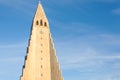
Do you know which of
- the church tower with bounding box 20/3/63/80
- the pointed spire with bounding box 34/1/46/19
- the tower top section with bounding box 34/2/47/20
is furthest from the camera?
the pointed spire with bounding box 34/1/46/19

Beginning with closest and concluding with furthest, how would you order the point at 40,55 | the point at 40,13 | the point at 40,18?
1. the point at 40,55
2. the point at 40,18
3. the point at 40,13

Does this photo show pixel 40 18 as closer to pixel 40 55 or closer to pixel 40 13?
pixel 40 13

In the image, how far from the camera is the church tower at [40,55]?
92000 mm

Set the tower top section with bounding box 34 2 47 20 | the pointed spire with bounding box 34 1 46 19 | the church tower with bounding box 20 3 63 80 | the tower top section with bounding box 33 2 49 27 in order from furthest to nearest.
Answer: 1. the pointed spire with bounding box 34 1 46 19
2. the tower top section with bounding box 34 2 47 20
3. the tower top section with bounding box 33 2 49 27
4. the church tower with bounding box 20 3 63 80

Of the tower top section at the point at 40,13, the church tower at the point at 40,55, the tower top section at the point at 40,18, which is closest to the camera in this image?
the church tower at the point at 40,55

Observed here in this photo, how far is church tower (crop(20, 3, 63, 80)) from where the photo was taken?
9200cm

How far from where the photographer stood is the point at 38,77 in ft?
300

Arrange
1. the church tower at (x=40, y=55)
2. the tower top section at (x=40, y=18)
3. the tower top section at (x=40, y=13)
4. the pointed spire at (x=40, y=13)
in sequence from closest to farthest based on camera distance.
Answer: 1. the church tower at (x=40, y=55)
2. the tower top section at (x=40, y=18)
3. the tower top section at (x=40, y=13)
4. the pointed spire at (x=40, y=13)

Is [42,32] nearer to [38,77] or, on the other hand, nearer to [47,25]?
[47,25]

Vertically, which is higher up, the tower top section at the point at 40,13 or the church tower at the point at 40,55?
the tower top section at the point at 40,13

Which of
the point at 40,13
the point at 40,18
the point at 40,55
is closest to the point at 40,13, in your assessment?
the point at 40,13

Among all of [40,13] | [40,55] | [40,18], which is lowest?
[40,55]

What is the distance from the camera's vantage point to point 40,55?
96.0 meters

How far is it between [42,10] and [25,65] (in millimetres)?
26220
